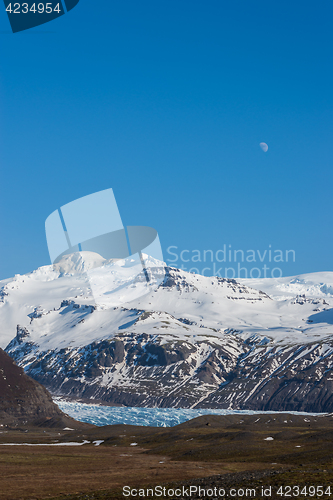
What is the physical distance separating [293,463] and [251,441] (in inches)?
2559

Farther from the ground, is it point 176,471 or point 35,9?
point 35,9

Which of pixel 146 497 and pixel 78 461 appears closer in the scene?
pixel 146 497

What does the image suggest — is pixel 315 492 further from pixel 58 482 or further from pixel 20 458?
pixel 20 458

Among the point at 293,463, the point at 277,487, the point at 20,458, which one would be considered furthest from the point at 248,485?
the point at 20,458

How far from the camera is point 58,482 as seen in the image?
82.1m

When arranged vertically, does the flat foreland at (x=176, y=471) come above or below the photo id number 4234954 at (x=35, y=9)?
below

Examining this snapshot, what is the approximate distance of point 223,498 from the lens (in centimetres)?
5662

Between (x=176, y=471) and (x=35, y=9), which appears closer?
(x=35, y=9)

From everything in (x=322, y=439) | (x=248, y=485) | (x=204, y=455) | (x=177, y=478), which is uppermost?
(x=248, y=485)

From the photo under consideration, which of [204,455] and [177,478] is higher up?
[177,478]

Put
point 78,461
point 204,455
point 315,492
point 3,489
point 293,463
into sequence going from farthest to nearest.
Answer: point 204,455
point 78,461
point 293,463
point 3,489
point 315,492

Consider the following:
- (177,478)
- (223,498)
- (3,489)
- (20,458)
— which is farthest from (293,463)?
(20,458)

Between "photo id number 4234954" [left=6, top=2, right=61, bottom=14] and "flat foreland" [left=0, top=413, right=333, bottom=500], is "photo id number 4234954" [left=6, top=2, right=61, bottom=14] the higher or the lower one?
the higher one

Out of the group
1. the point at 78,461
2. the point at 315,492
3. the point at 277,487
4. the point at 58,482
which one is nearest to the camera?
the point at 315,492
